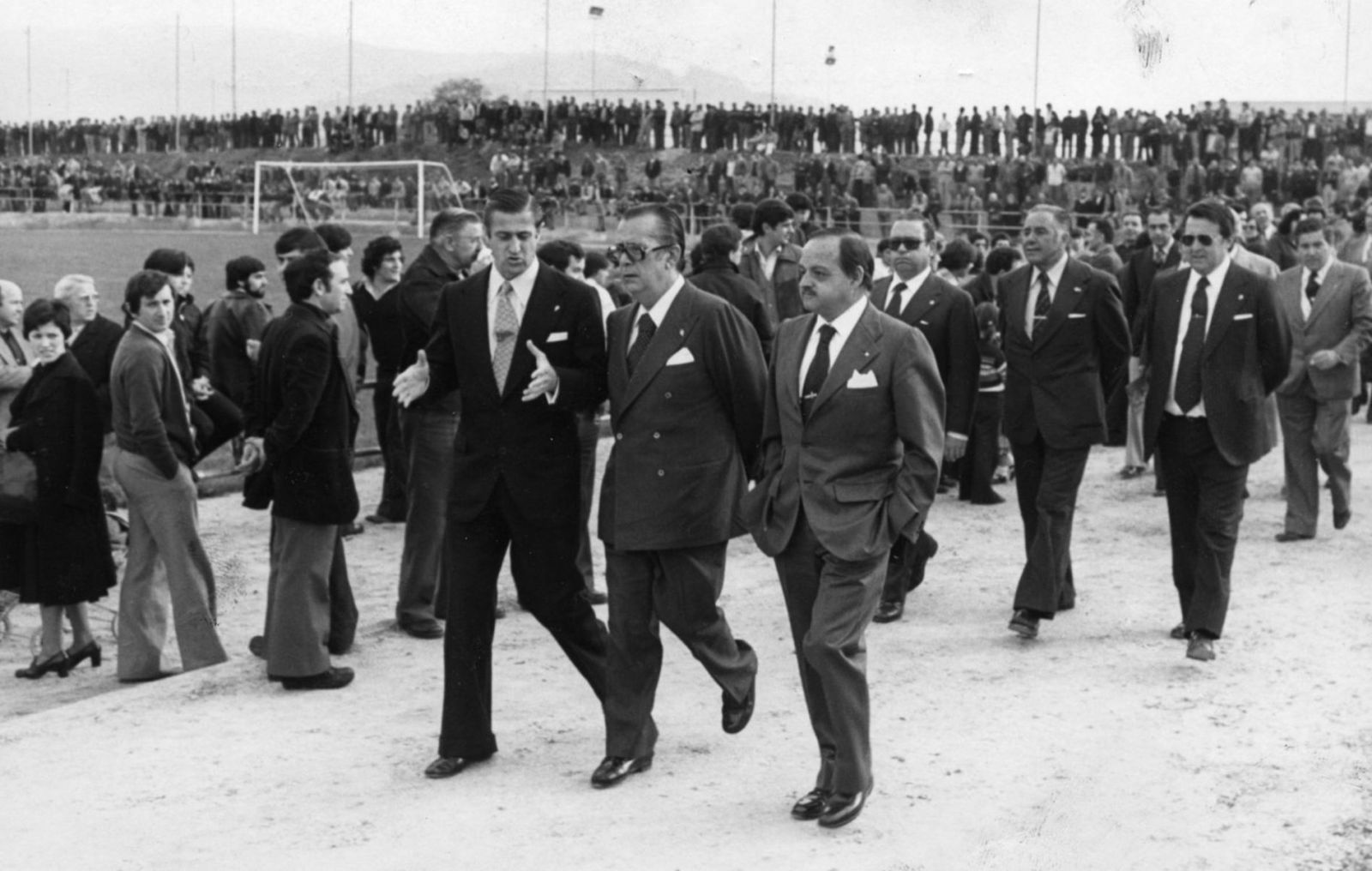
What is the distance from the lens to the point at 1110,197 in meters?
34.2

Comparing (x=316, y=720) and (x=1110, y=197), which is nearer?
(x=316, y=720)

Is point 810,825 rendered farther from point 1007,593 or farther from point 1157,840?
point 1007,593

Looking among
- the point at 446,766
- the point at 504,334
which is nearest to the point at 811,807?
the point at 446,766

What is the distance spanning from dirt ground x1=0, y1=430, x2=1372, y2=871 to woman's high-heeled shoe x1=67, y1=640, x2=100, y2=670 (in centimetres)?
11

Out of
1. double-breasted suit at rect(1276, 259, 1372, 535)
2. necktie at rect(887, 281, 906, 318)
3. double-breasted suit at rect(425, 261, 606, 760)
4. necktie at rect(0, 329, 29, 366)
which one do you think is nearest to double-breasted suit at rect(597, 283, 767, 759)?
double-breasted suit at rect(425, 261, 606, 760)

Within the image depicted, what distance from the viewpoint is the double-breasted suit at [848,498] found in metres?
5.76

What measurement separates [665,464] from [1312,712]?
3.01 metres

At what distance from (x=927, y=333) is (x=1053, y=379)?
0.91m

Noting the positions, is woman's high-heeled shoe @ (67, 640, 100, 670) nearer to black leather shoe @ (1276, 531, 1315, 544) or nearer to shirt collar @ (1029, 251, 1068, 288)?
shirt collar @ (1029, 251, 1068, 288)

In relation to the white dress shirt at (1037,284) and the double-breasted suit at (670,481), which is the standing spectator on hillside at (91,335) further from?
the white dress shirt at (1037,284)

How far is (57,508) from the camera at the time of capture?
27.8ft

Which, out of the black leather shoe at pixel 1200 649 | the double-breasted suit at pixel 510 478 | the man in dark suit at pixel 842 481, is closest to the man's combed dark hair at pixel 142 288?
the double-breasted suit at pixel 510 478

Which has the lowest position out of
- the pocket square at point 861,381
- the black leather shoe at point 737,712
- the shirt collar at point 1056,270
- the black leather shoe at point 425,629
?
the black leather shoe at point 425,629

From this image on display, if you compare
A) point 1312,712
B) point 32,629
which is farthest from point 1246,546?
point 32,629
